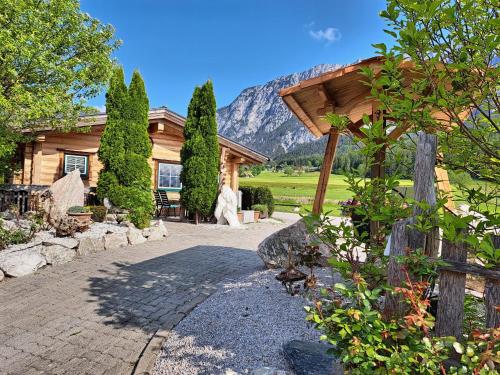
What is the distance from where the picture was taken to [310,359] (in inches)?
99.5

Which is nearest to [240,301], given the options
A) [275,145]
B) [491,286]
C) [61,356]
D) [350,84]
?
[61,356]

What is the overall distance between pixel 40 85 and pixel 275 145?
520ft

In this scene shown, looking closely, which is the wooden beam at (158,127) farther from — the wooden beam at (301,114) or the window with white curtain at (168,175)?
the wooden beam at (301,114)

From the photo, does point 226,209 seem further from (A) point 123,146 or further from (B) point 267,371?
(B) point 267,371

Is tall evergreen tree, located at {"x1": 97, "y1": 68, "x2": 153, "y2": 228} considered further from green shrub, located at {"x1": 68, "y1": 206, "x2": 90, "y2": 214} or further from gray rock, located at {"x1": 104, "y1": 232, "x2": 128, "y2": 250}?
gray rock, located at {"x1": 104, "y1": 232, "x2": 128, "y2": 250}

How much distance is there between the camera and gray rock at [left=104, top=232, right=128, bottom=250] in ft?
24.8

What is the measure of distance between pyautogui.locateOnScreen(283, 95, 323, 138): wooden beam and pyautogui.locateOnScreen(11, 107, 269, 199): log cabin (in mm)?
7301

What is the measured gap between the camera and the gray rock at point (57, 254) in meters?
6.03

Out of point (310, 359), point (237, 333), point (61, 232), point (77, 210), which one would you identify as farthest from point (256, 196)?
point (310, 359)

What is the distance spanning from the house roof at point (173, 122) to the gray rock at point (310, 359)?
1013cm

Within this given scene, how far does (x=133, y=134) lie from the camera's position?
1091 centimetres

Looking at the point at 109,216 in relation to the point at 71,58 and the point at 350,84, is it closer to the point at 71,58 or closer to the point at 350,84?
the point at 71,58

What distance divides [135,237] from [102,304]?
14.0 feet

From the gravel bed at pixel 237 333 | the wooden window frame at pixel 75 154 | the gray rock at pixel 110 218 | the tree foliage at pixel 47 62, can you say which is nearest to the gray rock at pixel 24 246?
the tree foliage at pixel 47 62
